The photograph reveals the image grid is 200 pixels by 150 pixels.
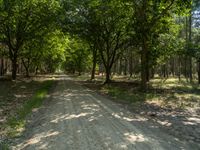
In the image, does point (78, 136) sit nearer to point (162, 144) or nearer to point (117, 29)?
point (162, 144)

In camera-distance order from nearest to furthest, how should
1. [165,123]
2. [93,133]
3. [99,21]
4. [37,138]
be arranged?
[37,138] < [93,133] < [165,123] < [99,21]

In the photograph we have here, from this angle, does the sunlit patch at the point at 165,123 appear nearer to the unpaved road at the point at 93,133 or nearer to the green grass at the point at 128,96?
the unpaved road at the point at 93,133

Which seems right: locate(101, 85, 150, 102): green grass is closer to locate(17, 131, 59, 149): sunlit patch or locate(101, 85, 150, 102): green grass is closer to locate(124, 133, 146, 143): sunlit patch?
locate(124, 133, 146, 143): sunlit patch

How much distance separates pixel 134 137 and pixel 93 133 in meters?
1.31

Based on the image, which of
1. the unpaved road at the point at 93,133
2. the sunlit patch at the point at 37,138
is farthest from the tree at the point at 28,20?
the sunlit patch at the point at 37,138

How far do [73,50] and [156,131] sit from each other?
2350 inches

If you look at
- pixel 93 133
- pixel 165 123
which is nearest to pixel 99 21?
pixel 165 123

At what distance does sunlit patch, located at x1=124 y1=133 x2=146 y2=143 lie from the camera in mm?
8773

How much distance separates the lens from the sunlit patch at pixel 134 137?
28.8 feet

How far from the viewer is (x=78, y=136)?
9.26 meters

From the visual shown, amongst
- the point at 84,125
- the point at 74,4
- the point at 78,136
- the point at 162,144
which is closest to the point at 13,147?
→ the point at 78,136

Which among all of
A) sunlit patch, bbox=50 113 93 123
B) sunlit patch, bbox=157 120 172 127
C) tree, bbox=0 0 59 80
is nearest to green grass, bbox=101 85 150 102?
sunlit patch, bbox=157 120 172 127

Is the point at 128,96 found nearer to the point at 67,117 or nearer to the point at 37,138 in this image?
the point at 67,117

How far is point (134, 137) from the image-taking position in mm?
9141
